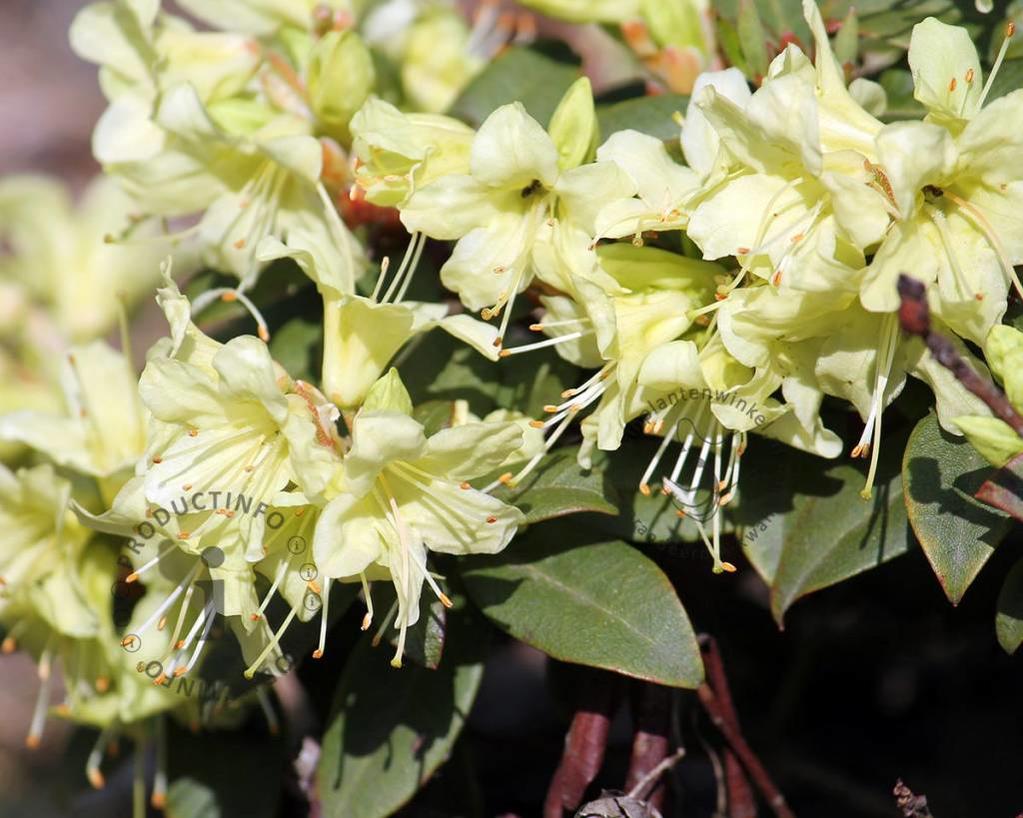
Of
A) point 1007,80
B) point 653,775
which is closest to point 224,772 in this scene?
point 653,775

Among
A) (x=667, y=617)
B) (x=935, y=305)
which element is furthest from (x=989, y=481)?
(x=667, y=617)

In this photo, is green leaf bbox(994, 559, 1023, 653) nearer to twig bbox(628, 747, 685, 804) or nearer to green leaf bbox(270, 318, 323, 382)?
twig bbox(628, 747, 685, 804)

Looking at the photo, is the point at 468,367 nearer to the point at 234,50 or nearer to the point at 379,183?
the point at 379,183

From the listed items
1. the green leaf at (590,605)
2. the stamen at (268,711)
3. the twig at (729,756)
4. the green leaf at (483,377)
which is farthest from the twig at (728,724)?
the stamen at (268,711)

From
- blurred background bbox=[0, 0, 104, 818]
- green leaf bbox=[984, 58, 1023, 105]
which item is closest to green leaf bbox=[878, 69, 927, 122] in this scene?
green leaf bbox=[984, 58, 1023, 105]

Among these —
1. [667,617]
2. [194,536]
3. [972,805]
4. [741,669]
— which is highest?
[194,536]
